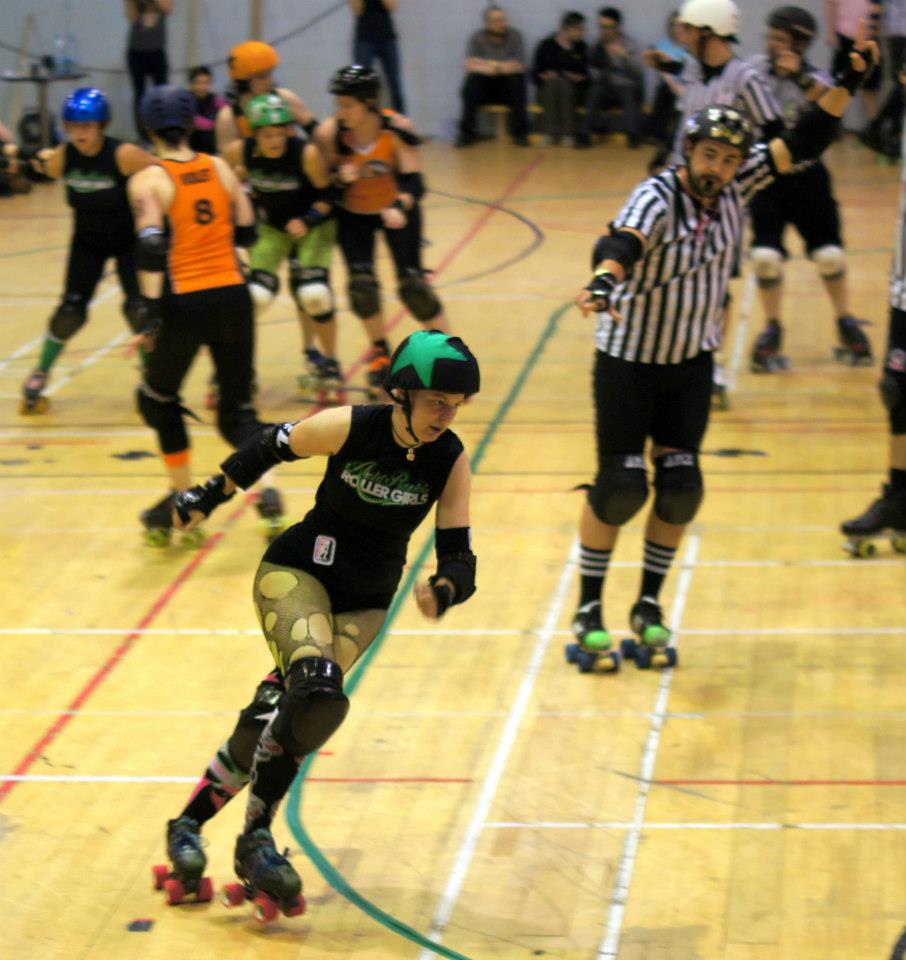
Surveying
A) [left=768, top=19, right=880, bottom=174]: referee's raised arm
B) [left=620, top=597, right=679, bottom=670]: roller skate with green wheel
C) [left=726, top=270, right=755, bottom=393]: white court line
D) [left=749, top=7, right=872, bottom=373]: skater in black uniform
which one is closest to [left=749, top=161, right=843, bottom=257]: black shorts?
[left=749, top=7, right=872, bottom=373]: skater in black uniform

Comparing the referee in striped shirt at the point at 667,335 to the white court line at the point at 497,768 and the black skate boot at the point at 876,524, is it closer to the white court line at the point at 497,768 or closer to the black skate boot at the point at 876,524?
the white court line at the point at 497,768


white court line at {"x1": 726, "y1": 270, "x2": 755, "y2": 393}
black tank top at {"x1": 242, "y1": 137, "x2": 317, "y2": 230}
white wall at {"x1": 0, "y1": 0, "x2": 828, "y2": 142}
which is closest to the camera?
black tank top at {"x1": 242, "y1": 137, "x2": 317, "y2": 230}

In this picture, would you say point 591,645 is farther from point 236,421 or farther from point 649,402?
point 236,421

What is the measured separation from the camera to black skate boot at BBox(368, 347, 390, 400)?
320 inches

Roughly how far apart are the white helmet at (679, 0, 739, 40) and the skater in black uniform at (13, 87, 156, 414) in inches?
94.6

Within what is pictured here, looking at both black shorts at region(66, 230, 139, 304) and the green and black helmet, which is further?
black shorts at region(66, 230, 139, 304)

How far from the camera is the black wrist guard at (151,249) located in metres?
6.02

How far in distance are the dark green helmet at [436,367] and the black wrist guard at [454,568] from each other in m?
0.38

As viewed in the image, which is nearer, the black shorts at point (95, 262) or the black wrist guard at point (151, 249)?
the black wrist guard at point (151, 249)

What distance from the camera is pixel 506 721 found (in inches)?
193

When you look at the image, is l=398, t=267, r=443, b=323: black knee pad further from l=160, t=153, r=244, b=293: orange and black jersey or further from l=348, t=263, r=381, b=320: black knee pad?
l=160, t=153, r=244, b=293: orange and black jersey

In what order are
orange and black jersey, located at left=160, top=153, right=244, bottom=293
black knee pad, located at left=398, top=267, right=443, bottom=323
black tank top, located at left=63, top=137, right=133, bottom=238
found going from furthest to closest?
black knee pad, located at left=398, top=267, right=443, bottom=323
black tank top, located at left=63, top=137, right=133, bottom=238
orange and black jersey, located at left=160, top=153, right=244, bottom=293

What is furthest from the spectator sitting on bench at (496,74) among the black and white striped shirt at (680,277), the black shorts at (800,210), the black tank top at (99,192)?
the black and white striped shirt at (680,277)

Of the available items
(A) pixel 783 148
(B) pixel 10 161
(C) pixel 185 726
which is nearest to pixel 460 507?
(C) pixel 185 726
